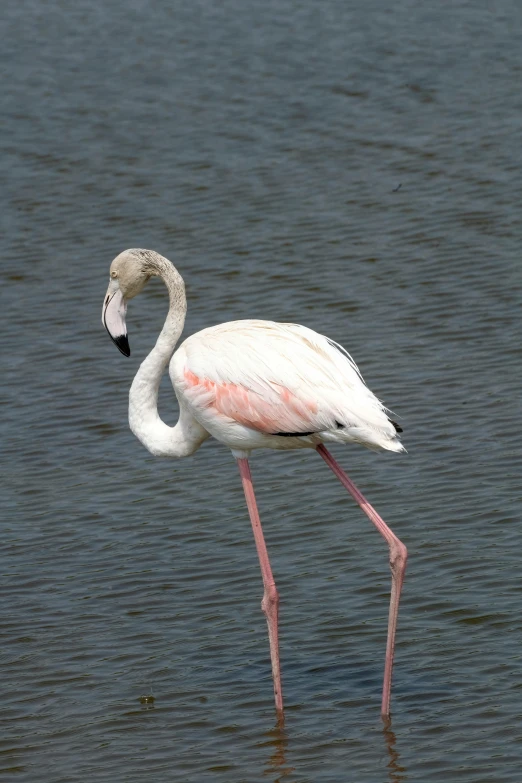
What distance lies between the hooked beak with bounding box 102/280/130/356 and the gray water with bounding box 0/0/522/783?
1.35m

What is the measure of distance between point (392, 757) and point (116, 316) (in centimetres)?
249

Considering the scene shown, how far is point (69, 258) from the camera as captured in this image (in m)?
12.2

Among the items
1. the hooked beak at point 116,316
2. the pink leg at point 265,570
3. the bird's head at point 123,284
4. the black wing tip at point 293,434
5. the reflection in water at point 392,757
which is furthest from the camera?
the hooked beak at point 116,316

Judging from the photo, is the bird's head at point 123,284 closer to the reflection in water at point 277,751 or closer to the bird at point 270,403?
the bird at point 270,403

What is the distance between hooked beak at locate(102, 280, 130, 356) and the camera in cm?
691

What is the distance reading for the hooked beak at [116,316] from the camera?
6.91 metres

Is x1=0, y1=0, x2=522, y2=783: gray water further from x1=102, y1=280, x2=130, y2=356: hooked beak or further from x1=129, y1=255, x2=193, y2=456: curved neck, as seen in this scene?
x1=102, y1=280, x2=130, y2=356: hooked beak

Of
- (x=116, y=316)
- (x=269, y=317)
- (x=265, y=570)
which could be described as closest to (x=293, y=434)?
(x=265, y=570)

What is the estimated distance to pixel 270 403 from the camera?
245 inches

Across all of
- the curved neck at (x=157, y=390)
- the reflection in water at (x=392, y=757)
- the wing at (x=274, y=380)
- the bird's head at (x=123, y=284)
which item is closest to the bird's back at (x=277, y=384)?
the wing at (x=274, y=380)

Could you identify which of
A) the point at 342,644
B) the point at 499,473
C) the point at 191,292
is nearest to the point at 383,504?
the point at 499,473

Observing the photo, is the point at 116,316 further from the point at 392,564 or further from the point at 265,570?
the point at 392,564

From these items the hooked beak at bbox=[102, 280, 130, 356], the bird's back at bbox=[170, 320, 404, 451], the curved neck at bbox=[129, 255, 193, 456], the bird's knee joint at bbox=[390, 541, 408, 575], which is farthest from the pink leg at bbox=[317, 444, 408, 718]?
the hooked beak at bbox=[102, 280, 130, 356]

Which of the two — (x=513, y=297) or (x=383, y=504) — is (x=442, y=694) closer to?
(x=383, y=504)
